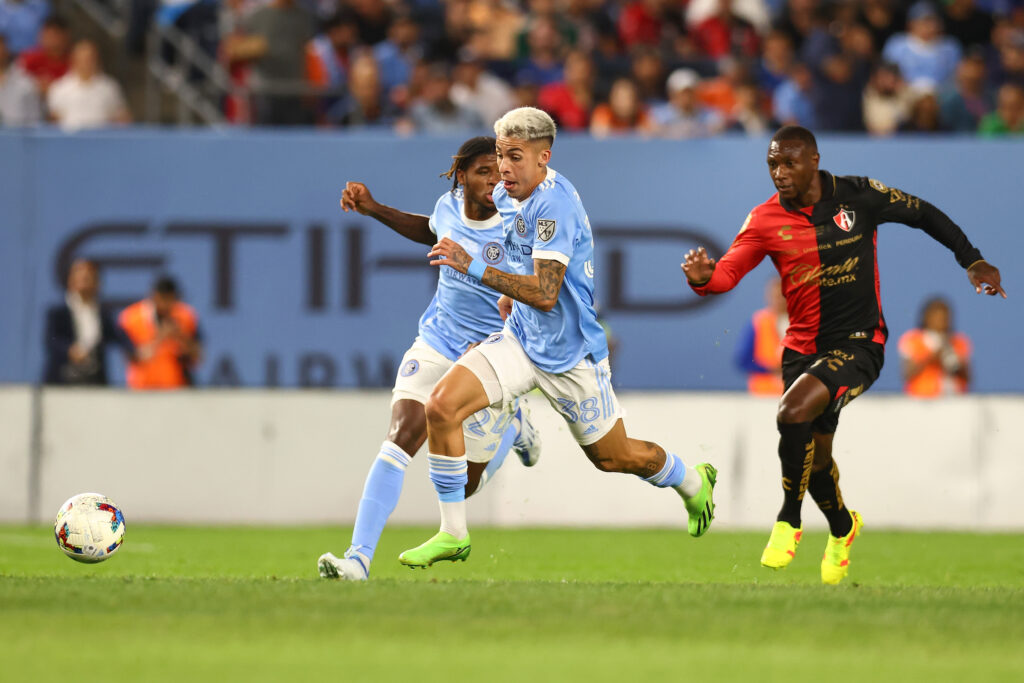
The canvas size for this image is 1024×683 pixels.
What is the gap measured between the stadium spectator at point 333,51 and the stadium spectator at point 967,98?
6.40m

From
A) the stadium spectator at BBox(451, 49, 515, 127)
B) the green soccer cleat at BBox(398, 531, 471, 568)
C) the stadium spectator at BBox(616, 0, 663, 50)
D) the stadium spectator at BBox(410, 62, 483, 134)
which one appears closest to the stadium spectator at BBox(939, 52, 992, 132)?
the stadium spectator at BBox(616, 0, 663, 50)

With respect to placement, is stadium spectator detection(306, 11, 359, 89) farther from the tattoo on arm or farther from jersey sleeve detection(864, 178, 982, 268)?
the tattoo on arm

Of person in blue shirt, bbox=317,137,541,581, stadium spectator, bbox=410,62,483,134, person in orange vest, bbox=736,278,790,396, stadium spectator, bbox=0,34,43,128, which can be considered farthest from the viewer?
stadium spectator, bbox=0,34,43,128

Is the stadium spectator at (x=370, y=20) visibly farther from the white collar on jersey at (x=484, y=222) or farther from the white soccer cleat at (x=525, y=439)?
the white collar on jersey at (x=484, y=222)

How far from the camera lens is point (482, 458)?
29.4ft

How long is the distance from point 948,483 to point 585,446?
6.29 metres

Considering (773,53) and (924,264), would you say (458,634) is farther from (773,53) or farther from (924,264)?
(773,53)

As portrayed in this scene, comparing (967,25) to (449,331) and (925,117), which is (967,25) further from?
(449,331)

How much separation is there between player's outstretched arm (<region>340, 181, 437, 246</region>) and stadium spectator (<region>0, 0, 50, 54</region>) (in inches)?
→ 383

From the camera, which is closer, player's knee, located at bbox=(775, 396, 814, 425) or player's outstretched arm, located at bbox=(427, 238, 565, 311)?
player's outstretched arm, located at bbox=(427, 238, 565, 311)

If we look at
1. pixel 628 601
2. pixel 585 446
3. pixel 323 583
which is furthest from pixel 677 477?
pixel 323 583

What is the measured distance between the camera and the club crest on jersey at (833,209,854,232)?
866cm

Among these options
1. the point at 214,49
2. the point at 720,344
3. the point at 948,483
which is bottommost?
the point at 948,483

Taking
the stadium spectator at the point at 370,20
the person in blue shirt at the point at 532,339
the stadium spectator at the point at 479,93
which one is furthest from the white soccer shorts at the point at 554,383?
the stadium spectator at the point at 370,20
